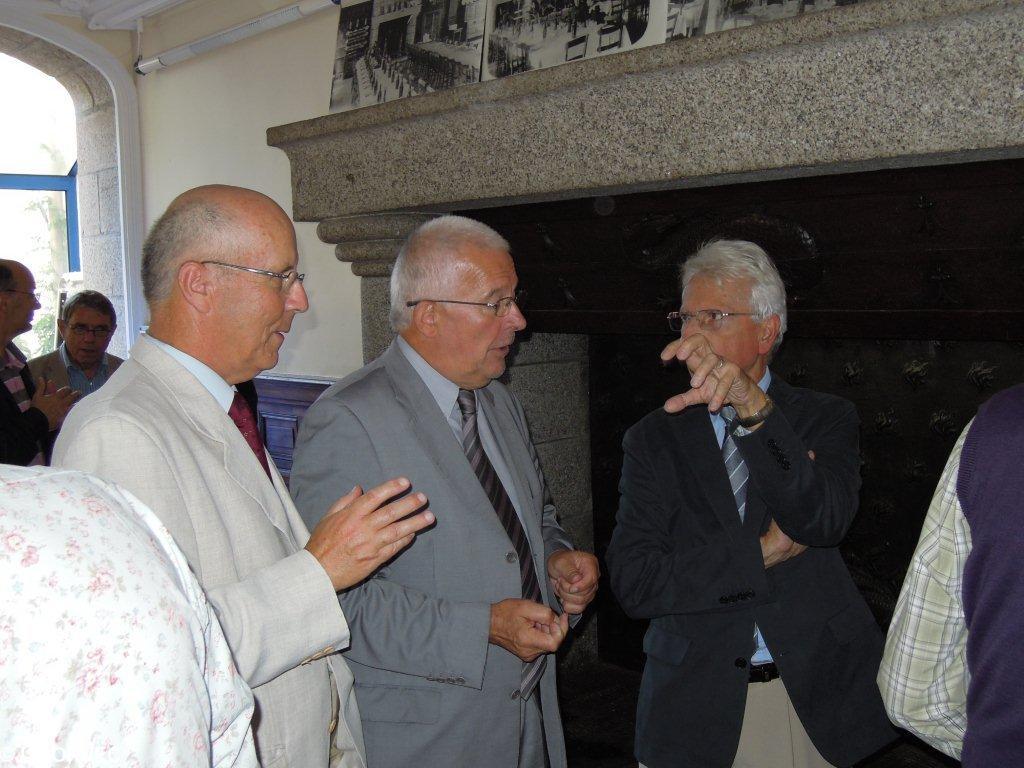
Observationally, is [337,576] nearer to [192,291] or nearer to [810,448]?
[192,291]

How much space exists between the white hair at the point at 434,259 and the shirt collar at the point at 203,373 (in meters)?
0.56

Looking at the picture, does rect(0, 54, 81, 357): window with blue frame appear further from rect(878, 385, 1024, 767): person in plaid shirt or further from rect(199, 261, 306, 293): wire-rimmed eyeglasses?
rect(878, 385, 1024, 767): person in plaid shirt

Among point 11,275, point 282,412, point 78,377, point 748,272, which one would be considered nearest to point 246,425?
point 748,272

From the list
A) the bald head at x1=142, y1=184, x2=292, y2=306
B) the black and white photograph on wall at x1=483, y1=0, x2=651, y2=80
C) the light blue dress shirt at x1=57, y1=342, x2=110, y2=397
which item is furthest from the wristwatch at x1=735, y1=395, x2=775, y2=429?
the light blue dress shirt at x1=57, y1=342, x2=110, y2=397

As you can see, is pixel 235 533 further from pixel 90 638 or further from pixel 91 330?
pixel 91 330

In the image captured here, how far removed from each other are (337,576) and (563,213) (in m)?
1.99

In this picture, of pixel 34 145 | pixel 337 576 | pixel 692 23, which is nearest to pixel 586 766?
pixel 337 576

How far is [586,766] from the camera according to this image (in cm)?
323

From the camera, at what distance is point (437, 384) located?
6.56ft

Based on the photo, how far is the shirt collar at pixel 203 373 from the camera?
5.06 ft

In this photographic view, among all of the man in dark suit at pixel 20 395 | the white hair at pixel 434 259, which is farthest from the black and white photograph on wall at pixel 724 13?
the man in dark suit at pixel 20 395

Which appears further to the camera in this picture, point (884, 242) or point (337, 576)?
point (884, 242)

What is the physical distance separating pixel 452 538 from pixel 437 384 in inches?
14.6

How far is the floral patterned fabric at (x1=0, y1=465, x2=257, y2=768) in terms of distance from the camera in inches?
26.5
